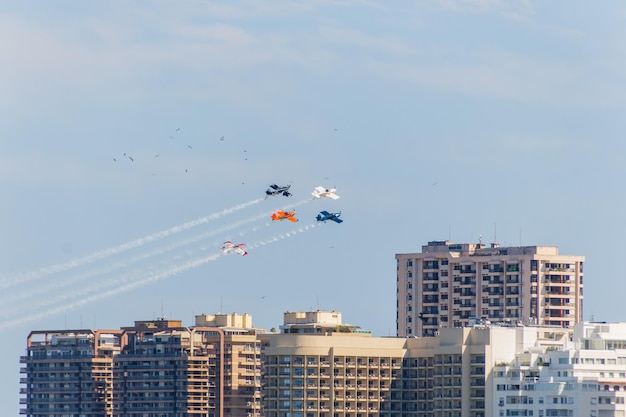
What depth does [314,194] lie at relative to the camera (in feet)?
634

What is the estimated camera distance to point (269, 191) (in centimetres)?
19125

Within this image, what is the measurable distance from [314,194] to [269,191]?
408cm
